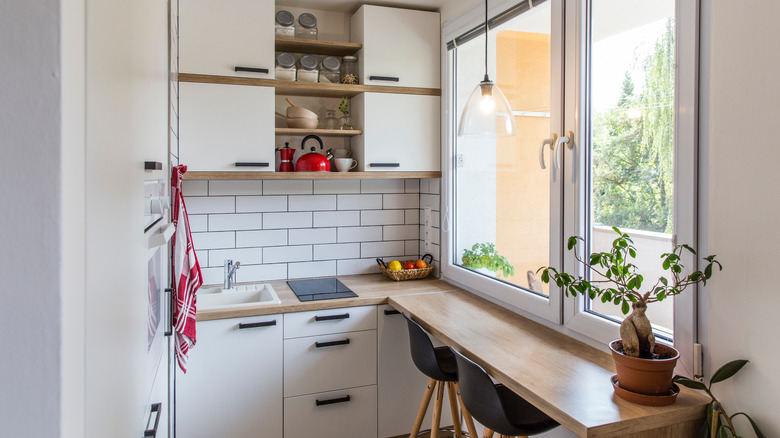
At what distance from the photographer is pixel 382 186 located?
3.46 metres

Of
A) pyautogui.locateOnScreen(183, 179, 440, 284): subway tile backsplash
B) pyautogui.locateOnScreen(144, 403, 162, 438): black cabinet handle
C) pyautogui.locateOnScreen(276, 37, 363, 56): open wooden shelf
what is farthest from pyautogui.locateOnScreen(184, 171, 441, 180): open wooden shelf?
pyautogui.locateOnScreen(144, 403, 162, 438): black cabinet handle

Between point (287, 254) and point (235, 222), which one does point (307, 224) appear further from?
point (235, 222)

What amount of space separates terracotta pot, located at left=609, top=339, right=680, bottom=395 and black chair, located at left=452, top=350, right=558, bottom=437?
0.36 meters

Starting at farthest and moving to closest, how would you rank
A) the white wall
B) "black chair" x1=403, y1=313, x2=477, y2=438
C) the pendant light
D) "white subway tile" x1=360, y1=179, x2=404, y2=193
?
"white subway tile" x1=360, y1=179, x2=404, y2=193 → "black chair" x1=403, y1=313, x2=477, y2=438 → the pendant light → the white wall

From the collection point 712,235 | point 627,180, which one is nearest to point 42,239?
point 712,235

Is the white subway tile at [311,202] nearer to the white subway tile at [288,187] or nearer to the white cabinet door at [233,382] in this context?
the white subway tile at [288,187]

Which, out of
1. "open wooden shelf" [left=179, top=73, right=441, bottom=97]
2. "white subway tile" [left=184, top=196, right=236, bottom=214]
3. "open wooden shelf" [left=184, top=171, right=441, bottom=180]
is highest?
"open wooden shelf" [left=179, top=73, right=441, bottom=97]

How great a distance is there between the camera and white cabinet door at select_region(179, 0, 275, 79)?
274 cm

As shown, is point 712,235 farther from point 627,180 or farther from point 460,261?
point 460,261

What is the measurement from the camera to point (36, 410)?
0.54m

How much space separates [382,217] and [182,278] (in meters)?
1.59

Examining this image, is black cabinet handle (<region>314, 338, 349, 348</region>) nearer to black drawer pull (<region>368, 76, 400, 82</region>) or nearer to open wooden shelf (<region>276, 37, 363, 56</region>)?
black drawer pull (<region>368, 76, 400, 82</region>)

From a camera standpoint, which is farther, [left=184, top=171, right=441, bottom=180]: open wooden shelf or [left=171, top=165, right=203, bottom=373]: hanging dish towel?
[left=184, top=171, right=441, bottom=180]: open wooden shelf

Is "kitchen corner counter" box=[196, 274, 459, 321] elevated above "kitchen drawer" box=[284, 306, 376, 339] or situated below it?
above
